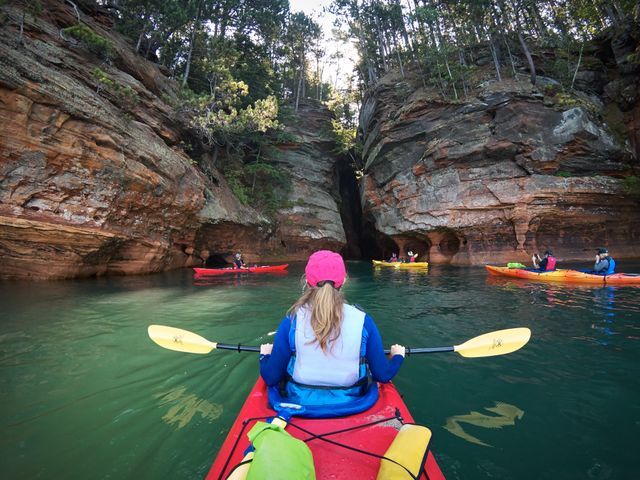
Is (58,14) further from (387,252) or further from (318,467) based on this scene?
(387,252)

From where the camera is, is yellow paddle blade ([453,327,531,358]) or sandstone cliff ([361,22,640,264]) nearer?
yellow paddle blade ([453,327,531,358])

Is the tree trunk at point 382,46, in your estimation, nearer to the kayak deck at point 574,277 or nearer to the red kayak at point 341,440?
the kayak deck at point 574,277

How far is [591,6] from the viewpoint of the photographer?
2039 centimetres

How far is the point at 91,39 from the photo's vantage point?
12.3 m

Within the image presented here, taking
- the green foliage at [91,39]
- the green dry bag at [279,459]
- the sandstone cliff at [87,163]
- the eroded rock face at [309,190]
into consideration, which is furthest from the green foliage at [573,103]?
the green dry bag at [279,459]

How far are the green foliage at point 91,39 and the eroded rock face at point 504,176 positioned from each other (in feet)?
53.4

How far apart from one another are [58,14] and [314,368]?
60.5ft

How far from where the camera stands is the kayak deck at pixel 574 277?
9609mm

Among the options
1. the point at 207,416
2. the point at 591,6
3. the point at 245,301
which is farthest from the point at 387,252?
the point at 207,416

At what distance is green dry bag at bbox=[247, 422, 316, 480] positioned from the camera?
4.15 feet

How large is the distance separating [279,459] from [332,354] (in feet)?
2.60

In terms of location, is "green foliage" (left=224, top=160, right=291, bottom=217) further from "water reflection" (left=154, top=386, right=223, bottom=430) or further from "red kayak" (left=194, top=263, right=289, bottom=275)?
"water reflection" (left=154, top=386, right=223, bottom=430)

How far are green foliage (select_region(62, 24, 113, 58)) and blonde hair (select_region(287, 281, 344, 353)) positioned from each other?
15636 mm

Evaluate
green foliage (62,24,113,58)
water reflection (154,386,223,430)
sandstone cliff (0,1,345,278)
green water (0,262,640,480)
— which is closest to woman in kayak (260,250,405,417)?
green water (0,262,640,480)
